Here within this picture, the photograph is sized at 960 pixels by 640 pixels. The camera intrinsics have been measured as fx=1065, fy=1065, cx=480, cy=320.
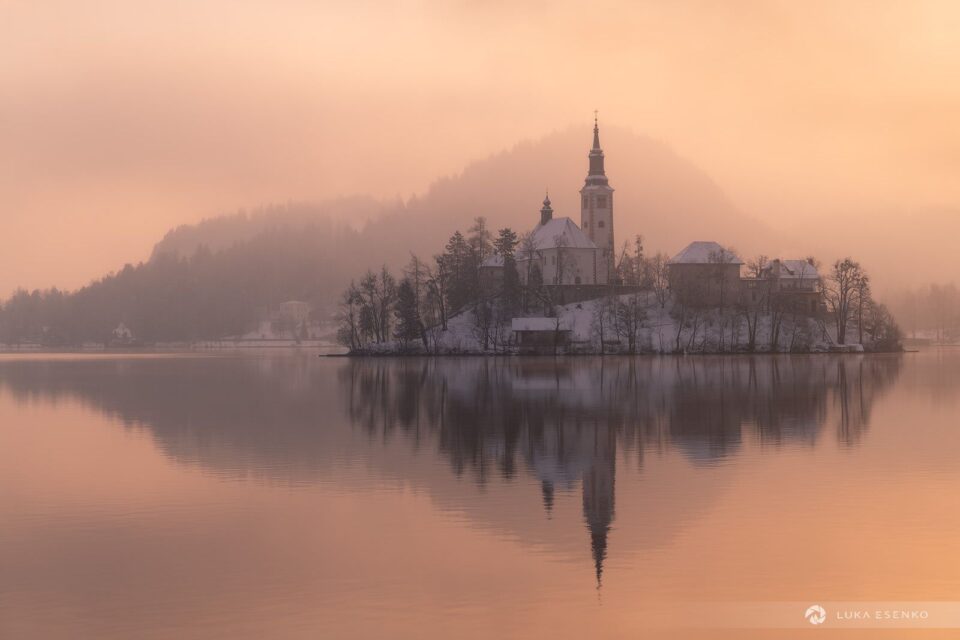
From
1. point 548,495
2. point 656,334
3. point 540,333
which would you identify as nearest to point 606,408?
point 548,495

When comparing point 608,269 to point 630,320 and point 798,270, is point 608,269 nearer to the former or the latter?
point 630,320

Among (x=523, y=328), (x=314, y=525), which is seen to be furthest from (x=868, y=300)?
(x=314, y=525)

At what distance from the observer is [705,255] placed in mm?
157375

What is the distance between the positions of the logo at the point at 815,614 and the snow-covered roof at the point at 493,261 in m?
141

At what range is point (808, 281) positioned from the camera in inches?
6191

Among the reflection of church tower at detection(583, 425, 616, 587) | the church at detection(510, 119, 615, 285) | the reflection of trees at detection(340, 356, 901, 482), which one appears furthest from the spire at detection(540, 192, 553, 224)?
the reflection of church tower at detection(583, 425, 616, 587)

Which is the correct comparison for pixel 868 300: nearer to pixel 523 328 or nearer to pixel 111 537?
pixel 523 328

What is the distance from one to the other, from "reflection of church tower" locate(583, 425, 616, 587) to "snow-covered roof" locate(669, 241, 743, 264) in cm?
11865

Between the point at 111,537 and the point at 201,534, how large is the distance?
6.25 ft

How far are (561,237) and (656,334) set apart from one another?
72.7ft

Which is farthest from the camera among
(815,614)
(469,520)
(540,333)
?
(540,333)

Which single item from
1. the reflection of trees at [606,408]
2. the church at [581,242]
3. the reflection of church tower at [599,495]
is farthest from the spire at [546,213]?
the reflection of church tower at [599,495]

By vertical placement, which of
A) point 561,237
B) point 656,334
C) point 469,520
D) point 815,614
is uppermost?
point 561,237

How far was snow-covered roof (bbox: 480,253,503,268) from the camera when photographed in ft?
519
